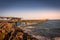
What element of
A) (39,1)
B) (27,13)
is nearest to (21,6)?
(27,13)

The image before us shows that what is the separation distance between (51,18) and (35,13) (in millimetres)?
326

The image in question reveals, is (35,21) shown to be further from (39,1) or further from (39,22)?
(39,1)

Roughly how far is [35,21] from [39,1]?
40cm

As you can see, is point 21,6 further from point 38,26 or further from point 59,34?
point 59,34

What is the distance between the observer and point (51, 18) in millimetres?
2965

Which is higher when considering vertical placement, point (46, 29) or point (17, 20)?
point (17, 20)

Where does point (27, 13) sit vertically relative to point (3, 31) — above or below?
above

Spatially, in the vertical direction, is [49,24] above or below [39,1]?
below

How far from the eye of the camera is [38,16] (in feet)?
9.71

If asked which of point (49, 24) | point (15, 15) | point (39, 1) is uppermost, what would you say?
point (39, 1)

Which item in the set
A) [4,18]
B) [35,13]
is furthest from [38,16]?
[4,18]

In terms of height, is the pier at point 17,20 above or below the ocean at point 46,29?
above

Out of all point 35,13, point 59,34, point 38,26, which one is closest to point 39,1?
point 35,13

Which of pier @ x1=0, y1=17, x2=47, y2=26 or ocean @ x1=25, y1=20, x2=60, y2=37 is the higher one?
pier @ x1=0, y1=17, x2=47, y2=26
